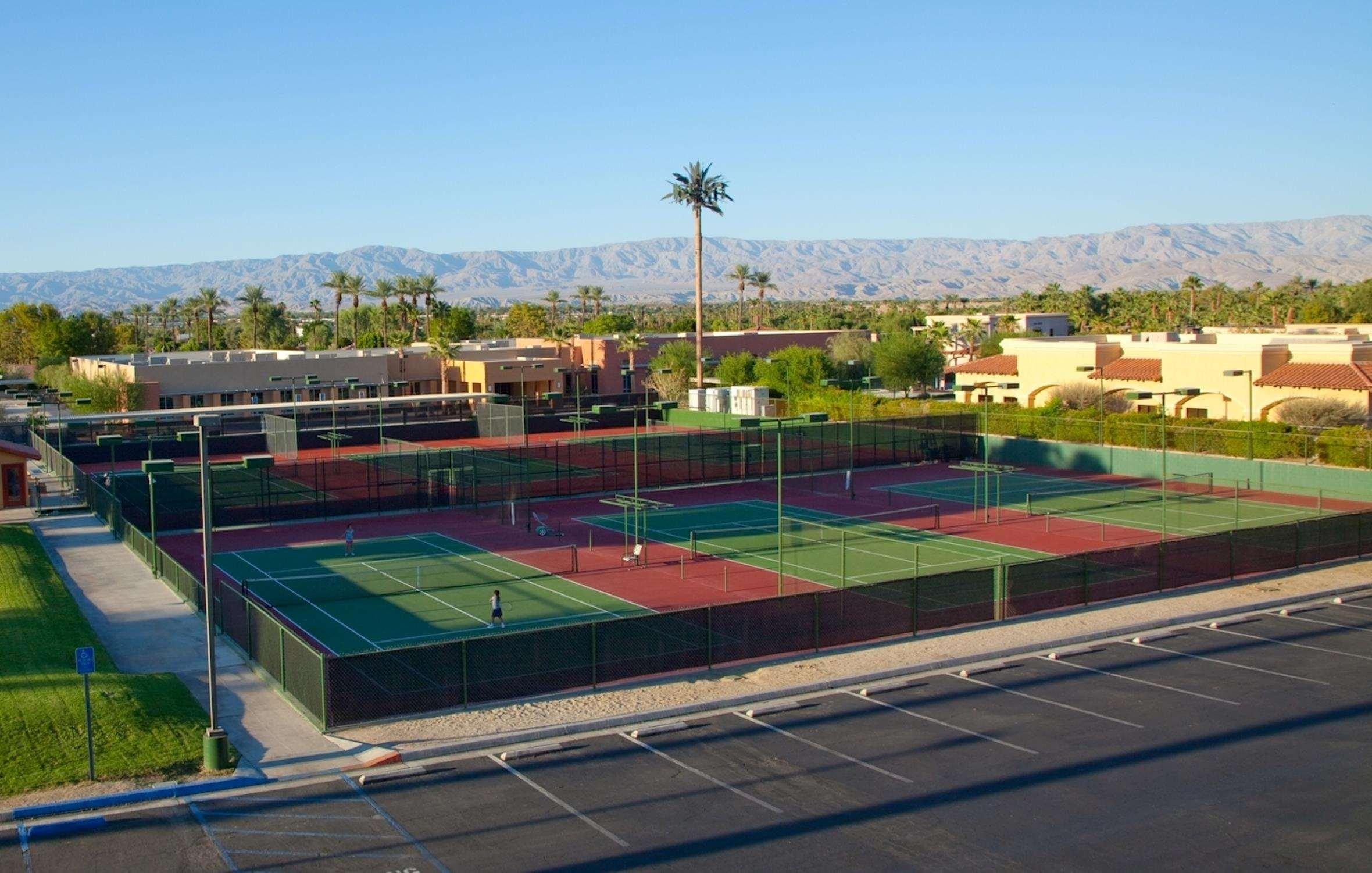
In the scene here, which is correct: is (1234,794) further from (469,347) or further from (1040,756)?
(469,347)

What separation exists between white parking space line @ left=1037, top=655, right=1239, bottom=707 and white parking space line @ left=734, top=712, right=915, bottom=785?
728 cm

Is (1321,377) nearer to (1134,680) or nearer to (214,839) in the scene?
(1134,680)

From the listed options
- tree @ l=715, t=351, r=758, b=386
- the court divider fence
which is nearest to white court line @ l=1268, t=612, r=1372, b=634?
the court divider fence

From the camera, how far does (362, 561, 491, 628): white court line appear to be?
105 feet

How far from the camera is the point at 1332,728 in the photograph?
21.8 m

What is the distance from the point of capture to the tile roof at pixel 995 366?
79312 millimetres

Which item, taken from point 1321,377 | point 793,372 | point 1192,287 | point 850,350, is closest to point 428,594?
point 1321,377

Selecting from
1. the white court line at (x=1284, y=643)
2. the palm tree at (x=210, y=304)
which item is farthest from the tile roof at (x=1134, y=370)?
the palm tree at (x=210, y=304)

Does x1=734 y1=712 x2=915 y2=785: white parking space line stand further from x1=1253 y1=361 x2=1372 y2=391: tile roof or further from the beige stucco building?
x1=1253 y1=361 x2=1372 y2=391: tile roof

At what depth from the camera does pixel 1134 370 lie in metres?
70.7

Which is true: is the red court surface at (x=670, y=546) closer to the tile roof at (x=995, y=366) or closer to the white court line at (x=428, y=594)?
the white court line at (x=428, y=594)

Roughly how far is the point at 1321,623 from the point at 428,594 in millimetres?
22931

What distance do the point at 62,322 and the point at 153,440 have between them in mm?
71690

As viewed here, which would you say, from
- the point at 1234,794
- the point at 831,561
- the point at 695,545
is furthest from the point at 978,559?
the point at 1234,794
